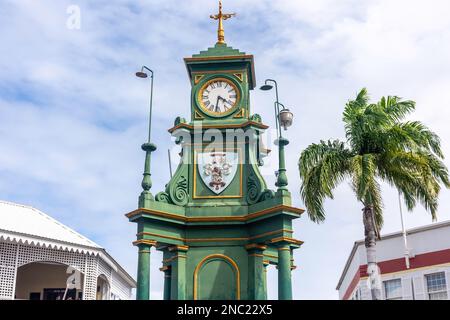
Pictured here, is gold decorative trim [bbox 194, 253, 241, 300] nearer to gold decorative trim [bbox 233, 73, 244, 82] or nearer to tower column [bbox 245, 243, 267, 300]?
tower column [bbox 245, 243, 267, 300]

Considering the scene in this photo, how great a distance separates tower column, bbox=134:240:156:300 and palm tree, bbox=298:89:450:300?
6044 mm

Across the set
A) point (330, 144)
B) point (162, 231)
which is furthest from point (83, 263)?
point (330, 144)

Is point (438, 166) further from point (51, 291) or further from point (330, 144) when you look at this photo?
point (51, 291)

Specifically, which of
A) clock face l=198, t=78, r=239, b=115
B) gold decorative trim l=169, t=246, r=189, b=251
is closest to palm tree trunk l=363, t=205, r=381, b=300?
clock face l=198, t=78, r=239, b=115

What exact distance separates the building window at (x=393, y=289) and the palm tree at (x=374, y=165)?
1171 cm

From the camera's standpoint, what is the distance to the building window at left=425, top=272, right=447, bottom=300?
105ft

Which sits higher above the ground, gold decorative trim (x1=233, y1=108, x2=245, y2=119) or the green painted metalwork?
gold decorative trim (x1=233, y1=108, x2=245, y2=119)

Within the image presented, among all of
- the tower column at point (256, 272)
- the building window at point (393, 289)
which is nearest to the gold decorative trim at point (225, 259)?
the tower column at point (256, 272)

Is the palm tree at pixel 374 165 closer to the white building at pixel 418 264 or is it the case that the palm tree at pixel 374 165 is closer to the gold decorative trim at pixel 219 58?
the gold decorative trim at pixel 219 58

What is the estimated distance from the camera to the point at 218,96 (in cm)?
2331

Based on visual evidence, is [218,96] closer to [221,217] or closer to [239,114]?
[239,114]

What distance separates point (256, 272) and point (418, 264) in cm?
1518

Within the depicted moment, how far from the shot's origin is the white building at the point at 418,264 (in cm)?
3225

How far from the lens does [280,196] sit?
813 inches
